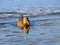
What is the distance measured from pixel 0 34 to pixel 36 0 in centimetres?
1427

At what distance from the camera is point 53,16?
21406 millimetres

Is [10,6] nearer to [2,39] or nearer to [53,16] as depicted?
[53,16]

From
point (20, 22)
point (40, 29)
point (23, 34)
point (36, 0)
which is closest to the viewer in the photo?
point (23, 34)

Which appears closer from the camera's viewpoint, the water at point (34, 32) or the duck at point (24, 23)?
the water at point (34, 32)

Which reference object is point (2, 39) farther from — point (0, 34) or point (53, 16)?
point (53, 16)

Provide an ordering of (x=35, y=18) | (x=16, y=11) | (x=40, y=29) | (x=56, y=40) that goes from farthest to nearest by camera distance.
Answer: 1. (x=16, y=11)
2. (x=35, y=18)
3. (x=40, y=29)
4. (x=56, y=40)

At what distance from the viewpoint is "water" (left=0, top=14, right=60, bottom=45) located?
45.3 feet

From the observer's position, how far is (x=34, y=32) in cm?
1620

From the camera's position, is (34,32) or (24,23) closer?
(34,32)

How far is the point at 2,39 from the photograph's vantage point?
47.9ft

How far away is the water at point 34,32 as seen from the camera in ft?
45.3

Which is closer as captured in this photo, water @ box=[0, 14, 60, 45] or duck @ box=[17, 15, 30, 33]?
water @ box=[0, 14, 60, 45]

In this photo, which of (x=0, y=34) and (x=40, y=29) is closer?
(x=0, y=34)

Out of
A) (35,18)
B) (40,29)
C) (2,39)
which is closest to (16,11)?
(35,18)
